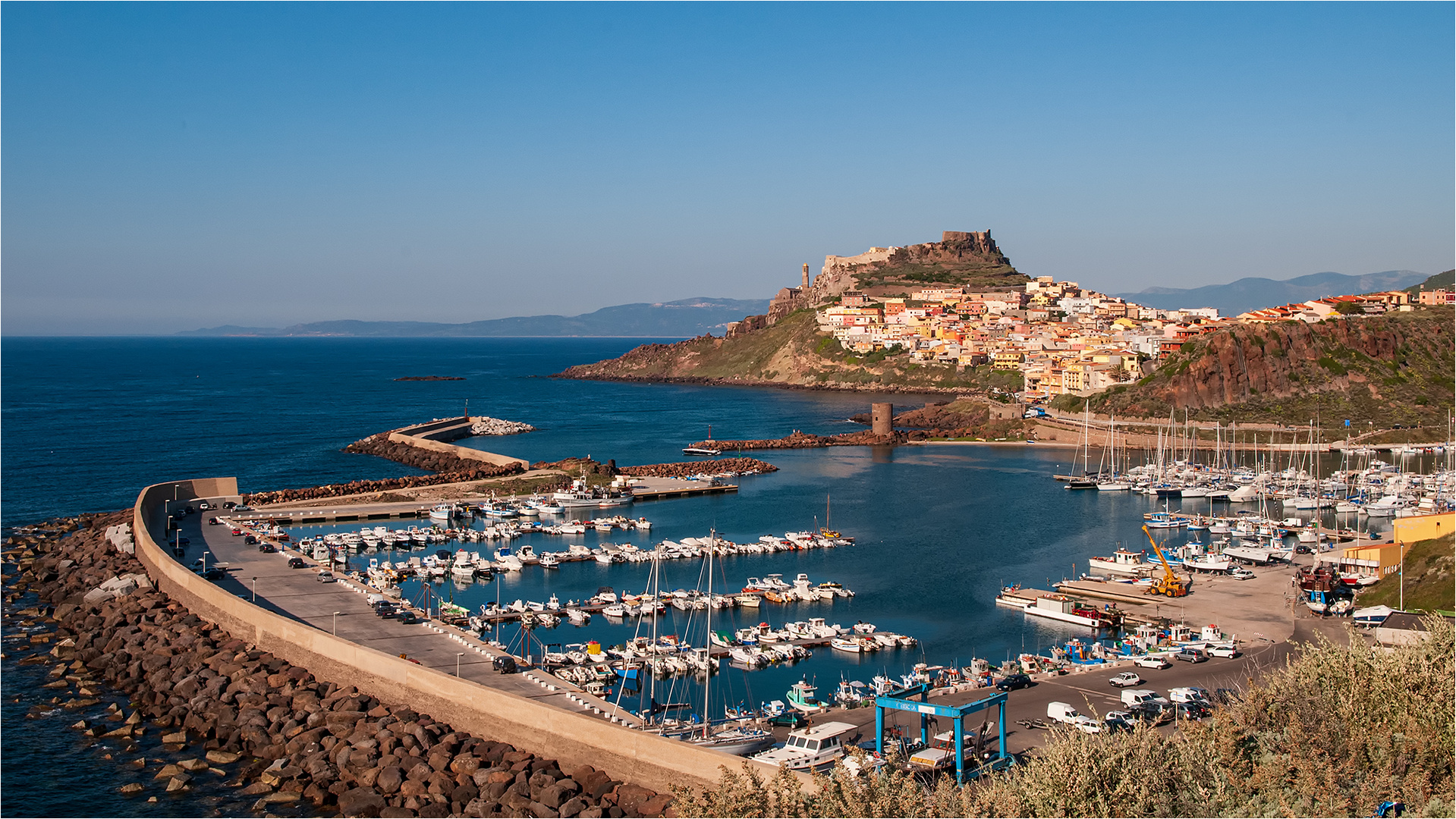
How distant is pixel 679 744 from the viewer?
52.4 feet

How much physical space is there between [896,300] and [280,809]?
11341cm

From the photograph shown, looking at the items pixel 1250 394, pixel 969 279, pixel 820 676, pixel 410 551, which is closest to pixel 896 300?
pixel 969 279

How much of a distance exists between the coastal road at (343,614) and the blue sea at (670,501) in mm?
2994

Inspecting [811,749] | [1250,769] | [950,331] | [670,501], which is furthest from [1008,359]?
[1250,769]

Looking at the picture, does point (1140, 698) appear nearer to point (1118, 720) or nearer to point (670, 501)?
point (1118, 720)

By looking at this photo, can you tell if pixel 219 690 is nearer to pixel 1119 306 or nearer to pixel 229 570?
pixel 229 570

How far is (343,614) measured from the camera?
82.6 feet

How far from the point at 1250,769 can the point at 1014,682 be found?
8.46 metres

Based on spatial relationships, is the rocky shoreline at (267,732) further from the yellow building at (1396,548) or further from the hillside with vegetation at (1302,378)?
the hillside with vegetation at (1302,378)

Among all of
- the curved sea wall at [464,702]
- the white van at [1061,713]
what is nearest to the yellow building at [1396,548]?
the white van at [1061,713]

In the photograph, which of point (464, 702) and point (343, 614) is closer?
point (464, 702)

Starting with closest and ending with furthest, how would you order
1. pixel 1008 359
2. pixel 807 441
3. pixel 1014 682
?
pixel 1014 682 → pixel 807 441 → pixel 1008 359

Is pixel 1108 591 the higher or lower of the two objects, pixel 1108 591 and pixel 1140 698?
the lower

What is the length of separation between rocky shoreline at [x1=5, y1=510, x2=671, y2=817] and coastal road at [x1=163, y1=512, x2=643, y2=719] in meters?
1.40
